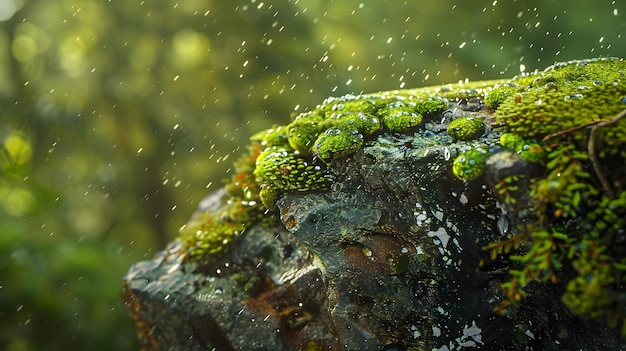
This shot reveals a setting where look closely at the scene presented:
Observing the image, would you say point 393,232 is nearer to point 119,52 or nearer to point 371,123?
point 371,123

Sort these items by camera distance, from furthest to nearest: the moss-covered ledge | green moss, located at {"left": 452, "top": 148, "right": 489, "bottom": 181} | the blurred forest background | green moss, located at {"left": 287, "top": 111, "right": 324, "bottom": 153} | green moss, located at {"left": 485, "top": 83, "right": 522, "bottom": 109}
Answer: the blurred forest background < green moss, located at {"left": 287, "top": 111, "right": 324, "bottom": 153} < green moss, located at {"left": 485, "top": 83, "right": 522, "bottom": 109} < green moss, located at {"left": 452, "top": 148, "right": 489, "bottom": 181} < the moss-covered ledge

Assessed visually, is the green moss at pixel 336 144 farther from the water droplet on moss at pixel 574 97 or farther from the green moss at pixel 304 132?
the water droplet on moss at pixel 574 97

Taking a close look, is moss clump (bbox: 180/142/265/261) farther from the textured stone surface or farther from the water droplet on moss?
the water droplet on moss

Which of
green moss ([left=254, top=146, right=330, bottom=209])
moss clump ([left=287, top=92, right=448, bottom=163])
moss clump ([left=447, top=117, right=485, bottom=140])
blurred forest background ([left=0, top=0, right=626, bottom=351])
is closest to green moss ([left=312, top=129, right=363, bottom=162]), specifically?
moss clump ([left=287, top=92, right=448, bottom=163])

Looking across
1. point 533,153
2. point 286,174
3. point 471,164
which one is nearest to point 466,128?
point 471,164

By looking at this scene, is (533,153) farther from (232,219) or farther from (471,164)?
(232,219)

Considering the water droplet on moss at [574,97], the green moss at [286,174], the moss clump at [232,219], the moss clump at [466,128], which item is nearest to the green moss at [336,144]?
the green moss at [286,174]
